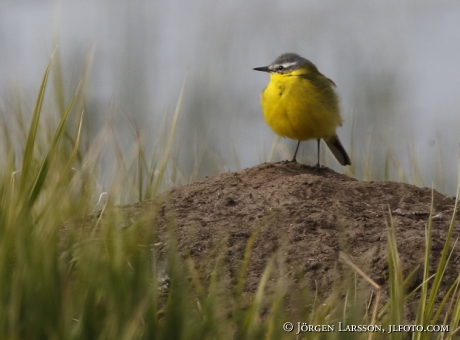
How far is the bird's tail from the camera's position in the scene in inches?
274

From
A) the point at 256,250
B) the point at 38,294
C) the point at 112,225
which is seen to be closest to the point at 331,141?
the point at 256,250

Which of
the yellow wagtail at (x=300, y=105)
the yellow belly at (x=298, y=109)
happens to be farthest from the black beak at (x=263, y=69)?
the yellow belly at (x=298, y=109)

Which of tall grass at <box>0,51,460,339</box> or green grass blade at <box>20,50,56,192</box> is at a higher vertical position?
green grass blade at <box>20,50,56,192</box>

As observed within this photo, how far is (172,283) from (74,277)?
45 centimetres

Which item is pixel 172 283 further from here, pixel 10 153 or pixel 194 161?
pixel 194 161

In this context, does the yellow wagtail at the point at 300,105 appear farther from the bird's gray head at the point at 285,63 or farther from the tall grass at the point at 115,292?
the tall grass at the point at 115,292

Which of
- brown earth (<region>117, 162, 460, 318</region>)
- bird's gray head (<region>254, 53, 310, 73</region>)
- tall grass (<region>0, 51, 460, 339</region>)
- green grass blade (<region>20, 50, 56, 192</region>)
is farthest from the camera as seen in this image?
bird's gray head (<region>254, 53, 310, 73</region>)

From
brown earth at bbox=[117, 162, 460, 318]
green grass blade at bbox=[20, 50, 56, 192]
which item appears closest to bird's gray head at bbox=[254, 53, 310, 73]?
brown earth at bbox=[117, 162, 460, 318]

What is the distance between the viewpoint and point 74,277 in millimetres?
2955

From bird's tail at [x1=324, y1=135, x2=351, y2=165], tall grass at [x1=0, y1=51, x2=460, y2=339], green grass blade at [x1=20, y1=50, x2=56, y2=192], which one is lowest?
bird's tail at [x1=324, y1=135, x2=351, y2=165]

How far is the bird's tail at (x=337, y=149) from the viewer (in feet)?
22.8

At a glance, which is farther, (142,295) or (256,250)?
(256,250)

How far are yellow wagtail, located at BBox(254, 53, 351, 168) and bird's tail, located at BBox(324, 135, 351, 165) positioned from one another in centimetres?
25

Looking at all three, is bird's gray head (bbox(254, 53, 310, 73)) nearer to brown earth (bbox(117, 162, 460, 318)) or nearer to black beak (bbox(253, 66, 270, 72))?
black beak (bbox(253, 66, 270, 72))
